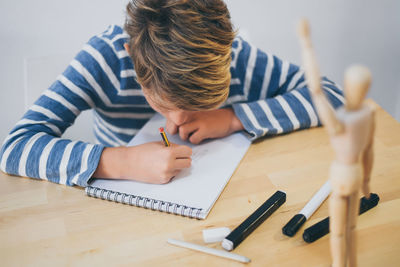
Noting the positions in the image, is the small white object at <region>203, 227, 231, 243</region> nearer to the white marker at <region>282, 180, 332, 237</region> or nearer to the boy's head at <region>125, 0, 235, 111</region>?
the white marker at <region>282, 180, 332, 237</region>

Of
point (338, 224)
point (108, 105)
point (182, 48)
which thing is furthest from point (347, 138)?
point (108, 105)

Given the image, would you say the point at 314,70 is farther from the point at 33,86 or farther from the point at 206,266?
the point at 33,86

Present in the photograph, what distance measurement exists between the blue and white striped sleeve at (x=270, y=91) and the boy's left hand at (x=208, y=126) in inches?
0.8

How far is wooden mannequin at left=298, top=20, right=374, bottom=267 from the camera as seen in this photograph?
28cm

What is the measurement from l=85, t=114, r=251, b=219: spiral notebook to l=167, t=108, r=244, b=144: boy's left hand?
0.02 meters

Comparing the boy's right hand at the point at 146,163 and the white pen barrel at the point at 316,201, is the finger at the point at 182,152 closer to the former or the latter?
the boy's right hand at the point at 146,163

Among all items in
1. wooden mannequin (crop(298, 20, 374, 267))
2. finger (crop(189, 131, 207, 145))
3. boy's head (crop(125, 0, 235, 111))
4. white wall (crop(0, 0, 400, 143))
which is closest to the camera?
wooden mannequin (crop(298, 20, 374, 267))

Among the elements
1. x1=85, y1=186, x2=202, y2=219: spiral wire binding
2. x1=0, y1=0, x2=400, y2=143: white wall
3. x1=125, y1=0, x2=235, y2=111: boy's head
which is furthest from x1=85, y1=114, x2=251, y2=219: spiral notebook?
x1=0, y1=0, x2=400, y2=143: white wall

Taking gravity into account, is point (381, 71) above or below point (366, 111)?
below

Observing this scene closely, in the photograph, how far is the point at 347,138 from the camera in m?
0.30

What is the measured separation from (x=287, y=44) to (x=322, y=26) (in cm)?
14

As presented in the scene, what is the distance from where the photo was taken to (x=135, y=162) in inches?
24.5

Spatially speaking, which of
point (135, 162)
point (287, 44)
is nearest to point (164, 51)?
point (135, 162)

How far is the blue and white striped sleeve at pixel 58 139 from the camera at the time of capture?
627mm
